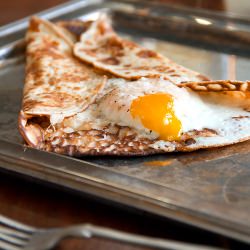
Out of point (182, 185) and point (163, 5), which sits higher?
point (163, 5)

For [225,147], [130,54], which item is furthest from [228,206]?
[130,54]

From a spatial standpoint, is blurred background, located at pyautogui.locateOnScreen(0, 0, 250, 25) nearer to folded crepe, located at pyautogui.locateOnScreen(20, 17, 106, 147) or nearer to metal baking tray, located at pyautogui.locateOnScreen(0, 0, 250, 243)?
metal baking tray, located at pyautogui.locateOnScreen(0, 0, 250, 243)

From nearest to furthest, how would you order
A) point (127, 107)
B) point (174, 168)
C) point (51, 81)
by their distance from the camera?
point (174, 168) → point (127, 107) → point (51, 81)

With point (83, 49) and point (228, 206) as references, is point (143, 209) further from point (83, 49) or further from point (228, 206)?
point (83, 49)

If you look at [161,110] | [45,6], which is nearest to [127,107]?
[161,110]

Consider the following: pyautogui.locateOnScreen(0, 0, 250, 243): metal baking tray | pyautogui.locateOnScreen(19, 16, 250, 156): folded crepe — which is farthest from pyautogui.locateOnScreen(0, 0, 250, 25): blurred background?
pyautogui.locateOnScreen(19, 16, 250, 156): folded crepe

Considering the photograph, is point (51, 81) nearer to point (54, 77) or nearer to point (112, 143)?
point (54, 77)

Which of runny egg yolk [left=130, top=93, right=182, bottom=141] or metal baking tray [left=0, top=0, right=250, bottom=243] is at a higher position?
runny egg yolk [left=130, top=93, right=182, bottom=141]
